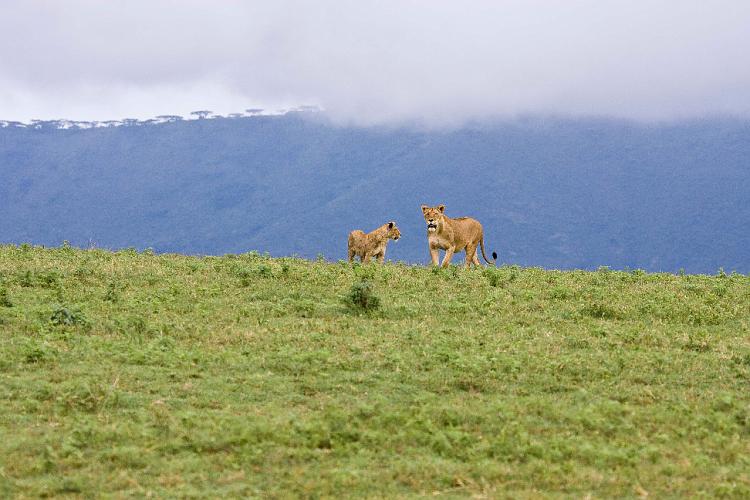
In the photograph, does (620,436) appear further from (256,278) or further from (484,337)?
(256,278)

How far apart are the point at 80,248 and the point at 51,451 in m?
18.0

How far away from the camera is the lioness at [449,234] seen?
27.6m

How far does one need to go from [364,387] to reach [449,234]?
14.7 meters

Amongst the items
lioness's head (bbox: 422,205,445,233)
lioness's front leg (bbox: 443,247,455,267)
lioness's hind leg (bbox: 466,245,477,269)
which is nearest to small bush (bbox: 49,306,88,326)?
lioness's front leg (bbox: 443,247,455,267)

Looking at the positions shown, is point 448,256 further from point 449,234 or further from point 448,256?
point 449,234

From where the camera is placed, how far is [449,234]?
91.6 ft

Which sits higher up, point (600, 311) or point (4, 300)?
point (600, 311)

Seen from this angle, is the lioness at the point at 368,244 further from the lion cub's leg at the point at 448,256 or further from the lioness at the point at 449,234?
the lion cub's leg at the point at 448,256

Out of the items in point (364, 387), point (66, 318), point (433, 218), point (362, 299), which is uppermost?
point (433, 218)

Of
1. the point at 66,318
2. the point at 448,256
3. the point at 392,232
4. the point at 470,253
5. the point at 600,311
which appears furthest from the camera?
the point at 392,232

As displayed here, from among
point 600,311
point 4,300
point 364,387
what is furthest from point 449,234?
point 364,387

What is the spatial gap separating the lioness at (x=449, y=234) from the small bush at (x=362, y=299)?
827 cm

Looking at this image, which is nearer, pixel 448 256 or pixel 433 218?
pixel 448 256

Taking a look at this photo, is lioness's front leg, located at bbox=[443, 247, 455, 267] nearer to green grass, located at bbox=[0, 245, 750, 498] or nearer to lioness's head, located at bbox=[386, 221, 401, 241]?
lioness's head, located at bbox=[386, 221, 401, 241]
